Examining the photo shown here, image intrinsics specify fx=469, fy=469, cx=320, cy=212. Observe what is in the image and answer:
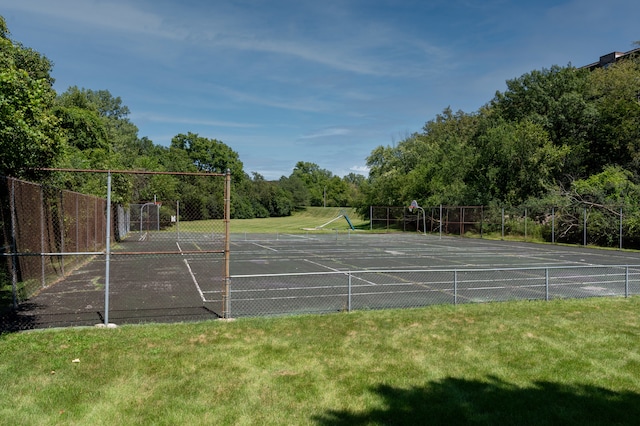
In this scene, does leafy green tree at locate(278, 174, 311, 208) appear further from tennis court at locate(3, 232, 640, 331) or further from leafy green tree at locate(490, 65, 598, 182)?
tennis court at locate(3, 232, 640, 331)

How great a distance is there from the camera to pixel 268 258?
23234 mm

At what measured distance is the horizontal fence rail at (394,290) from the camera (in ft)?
35.2

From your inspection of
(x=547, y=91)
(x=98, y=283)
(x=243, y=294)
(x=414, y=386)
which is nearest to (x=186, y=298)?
(x=243, y=294)

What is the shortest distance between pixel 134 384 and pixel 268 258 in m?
17.7

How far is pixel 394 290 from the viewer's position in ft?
43.5

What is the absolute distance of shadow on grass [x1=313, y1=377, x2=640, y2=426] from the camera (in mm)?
4766

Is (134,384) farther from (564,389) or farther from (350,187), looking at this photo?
(350,187)

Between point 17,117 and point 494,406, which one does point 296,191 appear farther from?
point 494,406

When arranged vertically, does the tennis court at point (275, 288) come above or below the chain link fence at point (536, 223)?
below

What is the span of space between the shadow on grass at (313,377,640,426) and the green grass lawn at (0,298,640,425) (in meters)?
0.02

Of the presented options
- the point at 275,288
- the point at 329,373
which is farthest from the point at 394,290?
the point at 329,373

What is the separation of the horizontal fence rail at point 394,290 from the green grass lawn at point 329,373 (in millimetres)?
1912

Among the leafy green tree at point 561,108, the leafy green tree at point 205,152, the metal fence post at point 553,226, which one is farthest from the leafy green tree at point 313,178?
the metal fence post at point 553,226

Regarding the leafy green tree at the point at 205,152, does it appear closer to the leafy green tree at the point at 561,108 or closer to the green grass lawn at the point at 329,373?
the leafy green tree at the point at 561,108
